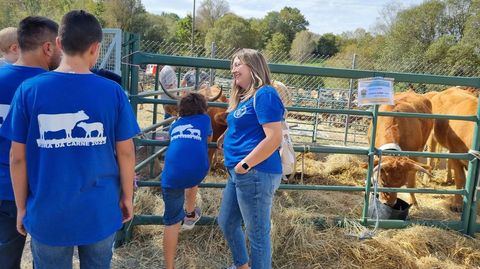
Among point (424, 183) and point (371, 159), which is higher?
point (371, 159)

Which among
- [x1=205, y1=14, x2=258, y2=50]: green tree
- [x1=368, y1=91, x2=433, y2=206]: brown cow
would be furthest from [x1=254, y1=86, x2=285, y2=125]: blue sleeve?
[x1=205, y1=14, x2=258, y2=50]: green tree

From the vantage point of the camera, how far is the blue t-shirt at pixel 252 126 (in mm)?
2609

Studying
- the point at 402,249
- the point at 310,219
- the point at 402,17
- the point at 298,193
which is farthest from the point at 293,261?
the point at 402,17

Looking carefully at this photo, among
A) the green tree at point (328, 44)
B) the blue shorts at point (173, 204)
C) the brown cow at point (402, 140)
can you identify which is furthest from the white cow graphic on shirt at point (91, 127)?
the green tree at point (328, 44)

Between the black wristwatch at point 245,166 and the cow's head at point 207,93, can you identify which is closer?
the black wristwatch at point 245,166

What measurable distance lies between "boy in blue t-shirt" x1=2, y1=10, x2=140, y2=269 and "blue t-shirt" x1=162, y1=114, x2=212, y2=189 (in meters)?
1.17

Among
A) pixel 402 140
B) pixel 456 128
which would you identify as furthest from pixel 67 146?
pixel 456 128

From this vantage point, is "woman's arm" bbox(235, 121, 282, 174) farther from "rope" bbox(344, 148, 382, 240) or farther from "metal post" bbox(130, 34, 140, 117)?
"rope" bbox(344, 148, 382, 240)

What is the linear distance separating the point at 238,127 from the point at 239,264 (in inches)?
44.2

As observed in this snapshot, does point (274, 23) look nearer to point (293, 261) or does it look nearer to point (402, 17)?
point (402, 17)

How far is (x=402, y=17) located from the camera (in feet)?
107

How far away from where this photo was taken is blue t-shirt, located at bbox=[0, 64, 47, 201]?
220 cm

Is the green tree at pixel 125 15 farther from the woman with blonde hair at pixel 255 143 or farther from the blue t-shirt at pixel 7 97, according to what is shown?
the blue t-shirt at pixel 7 97

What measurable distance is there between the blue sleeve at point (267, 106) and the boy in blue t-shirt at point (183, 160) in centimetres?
76
